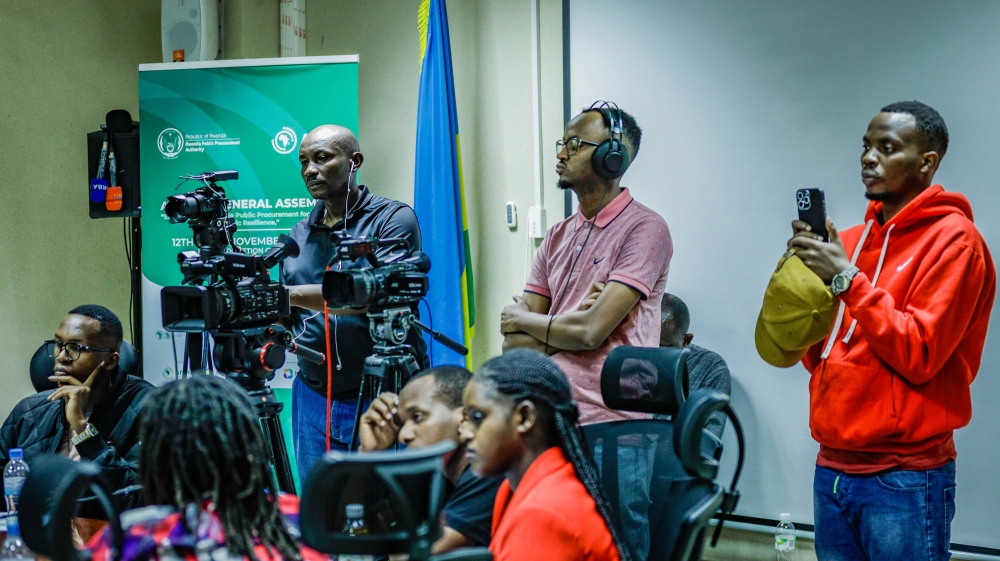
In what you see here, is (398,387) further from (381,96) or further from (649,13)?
(381,96)

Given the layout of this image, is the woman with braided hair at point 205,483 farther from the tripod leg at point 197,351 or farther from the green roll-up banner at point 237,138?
the green roll-up banner at point 237,138

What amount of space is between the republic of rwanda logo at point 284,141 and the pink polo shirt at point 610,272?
5.75 ft

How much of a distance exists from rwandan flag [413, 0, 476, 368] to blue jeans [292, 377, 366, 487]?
2.86 ft

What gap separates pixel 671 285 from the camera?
12.2ft

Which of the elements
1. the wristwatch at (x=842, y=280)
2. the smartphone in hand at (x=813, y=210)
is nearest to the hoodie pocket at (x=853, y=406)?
the wristwatch at (x=842, y=280)

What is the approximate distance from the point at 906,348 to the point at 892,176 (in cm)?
43

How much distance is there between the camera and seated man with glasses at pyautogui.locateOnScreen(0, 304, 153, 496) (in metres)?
2.84

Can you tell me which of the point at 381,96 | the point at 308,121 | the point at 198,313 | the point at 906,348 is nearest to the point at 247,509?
the point at 198,313

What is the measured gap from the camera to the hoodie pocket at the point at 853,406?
219 centimetres

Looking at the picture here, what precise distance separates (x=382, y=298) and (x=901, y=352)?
1.21m

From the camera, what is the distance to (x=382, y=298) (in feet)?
7.40

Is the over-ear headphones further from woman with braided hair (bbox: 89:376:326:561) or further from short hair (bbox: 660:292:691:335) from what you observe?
woman with braided hair (bbox: 89:376:326:561)

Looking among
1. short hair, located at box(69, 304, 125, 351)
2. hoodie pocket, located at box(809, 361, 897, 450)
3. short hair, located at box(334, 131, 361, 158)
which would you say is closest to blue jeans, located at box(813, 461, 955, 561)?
hoodie pocket, located at box(809, 361, 897, 450)

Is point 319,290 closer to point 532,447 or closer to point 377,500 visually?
point 532,447
